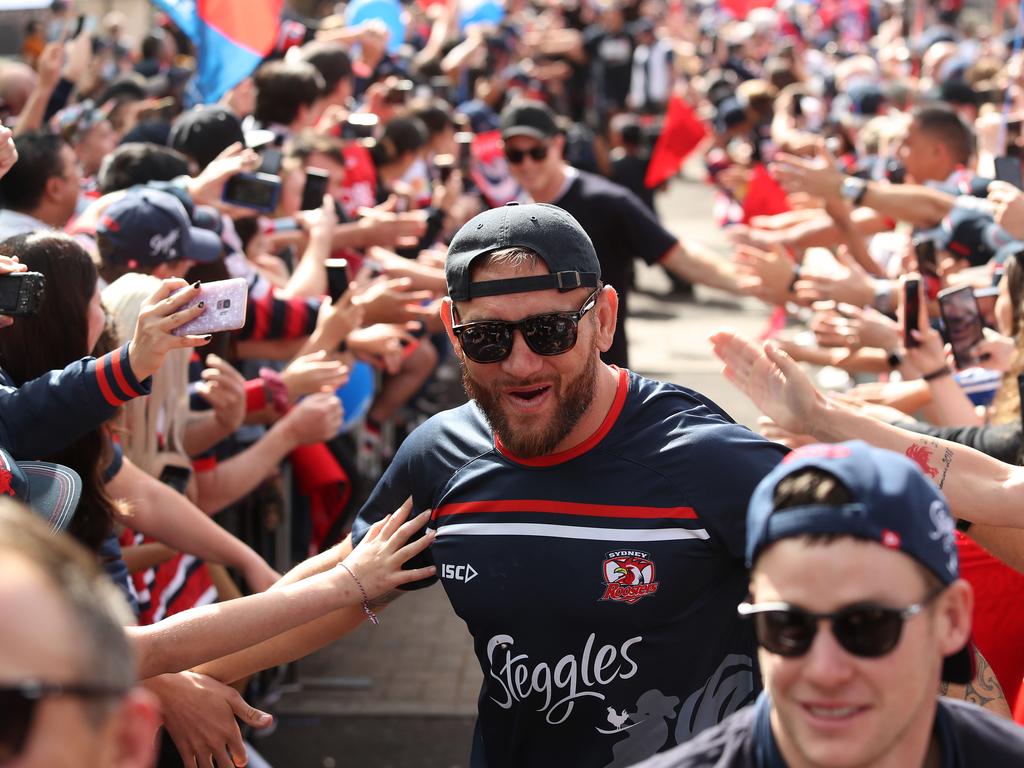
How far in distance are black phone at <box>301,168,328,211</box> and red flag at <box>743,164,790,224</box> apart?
5.47 m

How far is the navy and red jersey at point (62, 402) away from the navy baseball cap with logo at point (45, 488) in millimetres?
116

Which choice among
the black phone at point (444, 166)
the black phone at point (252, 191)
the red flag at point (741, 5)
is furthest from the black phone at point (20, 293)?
the red flag at point (741, 5)

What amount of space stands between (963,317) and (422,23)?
17.6m

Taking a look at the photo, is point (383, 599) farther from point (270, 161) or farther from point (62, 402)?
point (270, 161)

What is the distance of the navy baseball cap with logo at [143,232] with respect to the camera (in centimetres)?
472

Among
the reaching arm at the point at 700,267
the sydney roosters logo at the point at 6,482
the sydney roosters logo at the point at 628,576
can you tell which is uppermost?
the sydney roosters logo at the point at 6,482

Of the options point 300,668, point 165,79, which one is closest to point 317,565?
point 300,668

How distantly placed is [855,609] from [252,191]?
4.33 meters

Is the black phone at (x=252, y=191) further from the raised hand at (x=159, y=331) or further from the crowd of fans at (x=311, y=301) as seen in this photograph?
the raised hand at (x=159, y=331)

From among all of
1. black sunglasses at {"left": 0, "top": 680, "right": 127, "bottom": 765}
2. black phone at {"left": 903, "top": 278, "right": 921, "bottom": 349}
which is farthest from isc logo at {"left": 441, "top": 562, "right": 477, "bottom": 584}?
black phone at {"left": 903, "top": 278, "right": 921, "bottom": 349}

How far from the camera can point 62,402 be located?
10.7 ft

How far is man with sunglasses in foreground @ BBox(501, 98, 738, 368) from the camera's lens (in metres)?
6.52

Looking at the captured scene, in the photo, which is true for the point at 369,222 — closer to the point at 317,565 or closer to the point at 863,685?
the point at 317,565

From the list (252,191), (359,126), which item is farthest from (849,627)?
(359,126)
